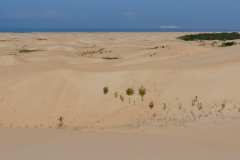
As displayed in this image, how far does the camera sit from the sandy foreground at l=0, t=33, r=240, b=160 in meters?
A: 7.07

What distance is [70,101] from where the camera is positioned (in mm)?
13242

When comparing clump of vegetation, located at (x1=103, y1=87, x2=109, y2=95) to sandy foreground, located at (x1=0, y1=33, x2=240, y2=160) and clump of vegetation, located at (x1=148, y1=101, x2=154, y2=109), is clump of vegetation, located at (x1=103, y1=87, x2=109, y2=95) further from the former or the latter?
clump of vegetation, located at (x1=148, y1=101, x2=154, y2=109)

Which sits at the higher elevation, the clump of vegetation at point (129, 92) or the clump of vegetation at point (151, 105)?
the clump of vegetation at point (129, 92)

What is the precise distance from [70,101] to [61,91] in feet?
1.89

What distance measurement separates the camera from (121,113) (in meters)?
12.3

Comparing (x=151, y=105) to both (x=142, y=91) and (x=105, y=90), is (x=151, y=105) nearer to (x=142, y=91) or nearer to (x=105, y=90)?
(x=142, y=91)

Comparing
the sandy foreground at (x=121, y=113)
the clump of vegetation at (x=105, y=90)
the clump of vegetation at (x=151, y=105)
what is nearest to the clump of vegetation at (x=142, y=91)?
the sandy foreground at (x=121, y=113)

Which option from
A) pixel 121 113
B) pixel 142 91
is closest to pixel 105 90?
pixel 142 91

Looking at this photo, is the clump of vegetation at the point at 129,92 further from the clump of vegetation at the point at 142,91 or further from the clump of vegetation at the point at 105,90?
the clump of vegetation at the point at 105,90

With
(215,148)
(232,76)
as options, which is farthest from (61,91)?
(215,148)

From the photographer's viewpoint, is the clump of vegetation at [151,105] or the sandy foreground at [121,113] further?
the clump of vegetation at [151,105]

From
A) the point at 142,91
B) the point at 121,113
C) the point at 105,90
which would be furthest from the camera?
the point at 105,90

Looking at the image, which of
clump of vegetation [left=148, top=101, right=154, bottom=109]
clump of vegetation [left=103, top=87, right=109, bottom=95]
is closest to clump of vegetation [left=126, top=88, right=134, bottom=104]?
clump of vegetation [left=103, top=87, right=109, bottom=95]

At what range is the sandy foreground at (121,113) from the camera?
7.07 metres
